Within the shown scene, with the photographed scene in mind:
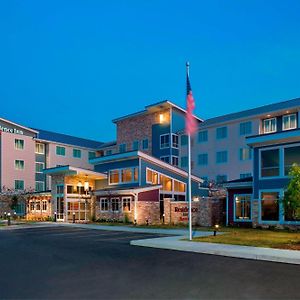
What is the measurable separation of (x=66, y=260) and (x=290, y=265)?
7259 mm

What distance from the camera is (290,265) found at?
12969 mm

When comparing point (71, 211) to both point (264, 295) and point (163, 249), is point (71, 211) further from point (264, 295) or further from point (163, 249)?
point (264, 295)

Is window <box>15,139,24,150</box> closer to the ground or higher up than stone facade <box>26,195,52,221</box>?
higher up

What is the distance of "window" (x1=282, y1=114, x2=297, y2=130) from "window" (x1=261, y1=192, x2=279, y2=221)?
675 inches

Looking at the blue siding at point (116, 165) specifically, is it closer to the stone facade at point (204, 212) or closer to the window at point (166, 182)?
the window at point (166, 182)

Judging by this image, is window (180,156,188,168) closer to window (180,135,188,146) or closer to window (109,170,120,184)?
window (180,135,188,146)

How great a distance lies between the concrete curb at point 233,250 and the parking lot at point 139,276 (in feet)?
2.17

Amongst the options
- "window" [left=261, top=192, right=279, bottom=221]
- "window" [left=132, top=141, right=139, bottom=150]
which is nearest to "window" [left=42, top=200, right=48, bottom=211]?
"window" [left=132, top=141, right=139, bottom=150]

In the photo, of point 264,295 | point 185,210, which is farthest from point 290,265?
point 185,210

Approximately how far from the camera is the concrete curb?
45.7 feet

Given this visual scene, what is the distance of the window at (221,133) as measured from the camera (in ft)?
164

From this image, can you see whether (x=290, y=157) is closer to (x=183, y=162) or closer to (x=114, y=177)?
(x=114, y=177)

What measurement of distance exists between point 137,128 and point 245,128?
51.8ft

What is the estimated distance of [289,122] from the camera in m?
42.9
